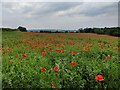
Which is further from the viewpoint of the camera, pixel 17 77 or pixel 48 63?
pixel 48 63

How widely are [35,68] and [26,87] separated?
37.4 inches

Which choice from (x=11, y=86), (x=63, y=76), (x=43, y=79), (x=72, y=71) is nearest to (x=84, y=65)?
(x=72, y=71)

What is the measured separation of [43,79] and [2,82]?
79 centimetres

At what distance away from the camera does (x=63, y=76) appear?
5.77 meters

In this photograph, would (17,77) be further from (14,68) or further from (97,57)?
(97,57)

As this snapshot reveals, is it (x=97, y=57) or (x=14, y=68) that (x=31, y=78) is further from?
(x=97, y=57)

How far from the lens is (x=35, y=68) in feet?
20.6

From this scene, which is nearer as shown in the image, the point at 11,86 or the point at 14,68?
the point at 11,86

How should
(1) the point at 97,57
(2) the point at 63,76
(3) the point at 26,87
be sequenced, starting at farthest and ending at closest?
(1) the point at 97,57
(2) the point at 63,76
(3) the point at 26,87

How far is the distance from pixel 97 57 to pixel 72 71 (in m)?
1.90

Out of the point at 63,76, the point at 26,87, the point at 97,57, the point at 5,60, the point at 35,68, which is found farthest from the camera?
the point at 97,57

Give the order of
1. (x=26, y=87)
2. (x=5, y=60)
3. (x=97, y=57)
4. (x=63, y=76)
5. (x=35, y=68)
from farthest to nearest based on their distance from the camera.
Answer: (x=97, y=57) → (x=5, y=60) → (x=35, y=68) → (x=63, y=76) → (x=26, y=87)

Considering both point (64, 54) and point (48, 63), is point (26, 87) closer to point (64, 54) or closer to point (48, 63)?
point (48, 63)

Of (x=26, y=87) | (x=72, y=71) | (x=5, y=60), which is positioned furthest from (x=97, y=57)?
(x=26, y=87)
